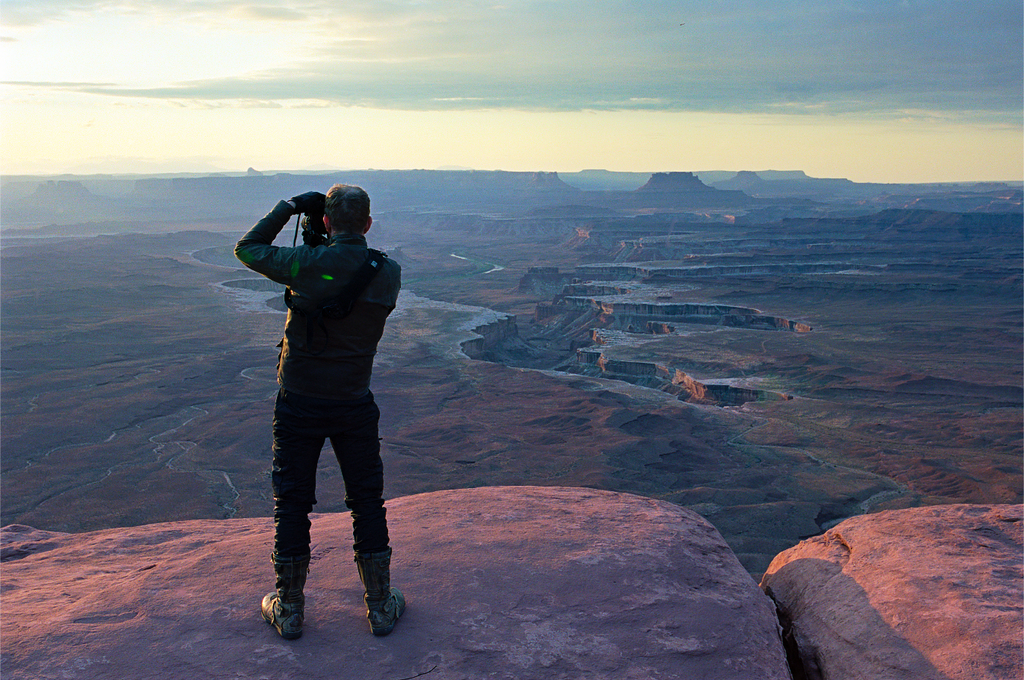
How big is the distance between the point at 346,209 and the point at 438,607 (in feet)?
6.38

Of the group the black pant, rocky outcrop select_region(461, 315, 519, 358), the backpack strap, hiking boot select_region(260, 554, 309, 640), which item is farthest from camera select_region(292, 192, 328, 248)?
rocky outcrop select_region(461, 315, 519, 358)

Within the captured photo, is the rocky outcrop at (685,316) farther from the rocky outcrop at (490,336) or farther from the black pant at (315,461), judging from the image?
the black pant at (315,461)

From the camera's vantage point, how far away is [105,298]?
59906mm

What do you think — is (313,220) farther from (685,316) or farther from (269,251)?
(685,316)

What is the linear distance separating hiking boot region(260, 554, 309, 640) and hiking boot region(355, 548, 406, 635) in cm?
28

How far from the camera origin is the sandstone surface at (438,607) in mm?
3381

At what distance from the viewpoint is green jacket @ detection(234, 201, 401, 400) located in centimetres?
353

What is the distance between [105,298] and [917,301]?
6462 centimetres

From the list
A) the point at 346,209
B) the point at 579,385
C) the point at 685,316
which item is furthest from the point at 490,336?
the point at 346,209

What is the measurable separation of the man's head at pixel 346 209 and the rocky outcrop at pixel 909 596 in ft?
10.9

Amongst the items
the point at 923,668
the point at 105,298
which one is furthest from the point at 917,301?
the point at 923,668

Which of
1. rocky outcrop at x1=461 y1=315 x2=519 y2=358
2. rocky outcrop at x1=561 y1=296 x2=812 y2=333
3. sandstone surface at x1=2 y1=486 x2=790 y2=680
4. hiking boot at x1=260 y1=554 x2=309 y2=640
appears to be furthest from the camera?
rocky outcrop at x1=561 y1=296 x2=812 y2=333

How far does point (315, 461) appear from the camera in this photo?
3.74 meters

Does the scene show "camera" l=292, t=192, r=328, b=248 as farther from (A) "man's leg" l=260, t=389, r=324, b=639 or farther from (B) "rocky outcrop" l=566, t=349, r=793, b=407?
(B) "rocky outcrop" l=566, t=349, r=793, b=407
